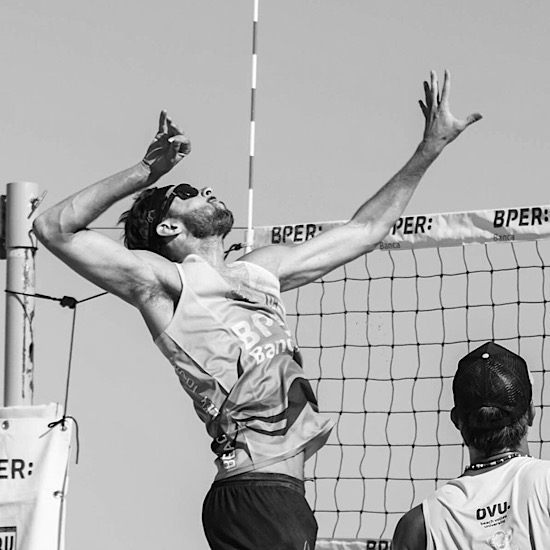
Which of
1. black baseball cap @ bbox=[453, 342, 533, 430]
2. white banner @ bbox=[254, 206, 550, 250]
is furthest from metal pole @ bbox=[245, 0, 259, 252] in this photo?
black baseball cap @ bbox=[453, 342, 533, 430]

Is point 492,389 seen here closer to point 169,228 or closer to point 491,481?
point 491,481

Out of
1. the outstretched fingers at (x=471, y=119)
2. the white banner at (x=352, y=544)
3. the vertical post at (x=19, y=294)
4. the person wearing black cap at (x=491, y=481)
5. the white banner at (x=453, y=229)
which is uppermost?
the outstretched fingers at (x=471, y=119)

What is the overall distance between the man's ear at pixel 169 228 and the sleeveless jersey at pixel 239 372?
18 cm

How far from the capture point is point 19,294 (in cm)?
628

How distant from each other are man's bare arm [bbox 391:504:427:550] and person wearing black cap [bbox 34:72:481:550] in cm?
120

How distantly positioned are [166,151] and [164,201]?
0.41 metres

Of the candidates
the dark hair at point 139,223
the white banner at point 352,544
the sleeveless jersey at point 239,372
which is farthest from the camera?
the white banner at point 352,544

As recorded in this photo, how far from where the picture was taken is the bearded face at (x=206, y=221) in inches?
208

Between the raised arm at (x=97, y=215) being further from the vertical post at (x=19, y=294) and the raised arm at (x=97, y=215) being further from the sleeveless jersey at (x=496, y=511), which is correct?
the sleeveless jersey at (x=496, y=511)

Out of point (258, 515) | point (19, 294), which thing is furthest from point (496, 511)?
point (19, 294)

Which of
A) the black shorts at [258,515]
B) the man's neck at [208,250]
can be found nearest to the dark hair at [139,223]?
the man's neck at [208,250]

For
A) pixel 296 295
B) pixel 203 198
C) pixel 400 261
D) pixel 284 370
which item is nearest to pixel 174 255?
pixel 203 198

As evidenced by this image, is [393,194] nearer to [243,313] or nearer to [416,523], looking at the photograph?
[243,313]

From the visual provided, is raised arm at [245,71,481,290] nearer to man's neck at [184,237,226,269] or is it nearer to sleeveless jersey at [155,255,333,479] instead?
man's neck at [184,237,226,269]
